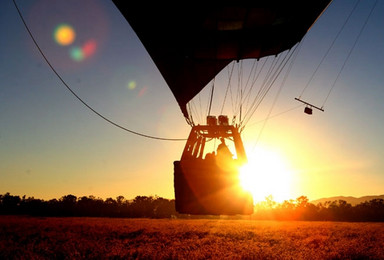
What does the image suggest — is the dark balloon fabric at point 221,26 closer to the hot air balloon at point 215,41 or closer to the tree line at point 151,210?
the hot air balloon at point 215,41

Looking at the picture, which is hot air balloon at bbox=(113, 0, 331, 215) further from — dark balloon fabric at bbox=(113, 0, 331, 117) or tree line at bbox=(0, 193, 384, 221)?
tree line at bbox=(0, 193, 384, 221)

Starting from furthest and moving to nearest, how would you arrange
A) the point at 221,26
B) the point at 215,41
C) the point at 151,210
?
the point at 151,210 → the point at 215,41 → the point at 221,26

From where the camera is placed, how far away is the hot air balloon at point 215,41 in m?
6.80

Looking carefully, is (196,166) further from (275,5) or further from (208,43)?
(275,5)

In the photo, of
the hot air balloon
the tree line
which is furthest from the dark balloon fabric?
the tree line

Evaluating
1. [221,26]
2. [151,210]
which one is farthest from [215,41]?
[151,210]

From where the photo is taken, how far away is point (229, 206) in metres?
6.83

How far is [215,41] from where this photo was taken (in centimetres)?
756

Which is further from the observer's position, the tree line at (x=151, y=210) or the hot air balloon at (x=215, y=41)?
the tree line at (x=151, y=210)

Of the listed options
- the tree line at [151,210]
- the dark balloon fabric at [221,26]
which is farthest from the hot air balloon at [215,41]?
the tree line at [151,210]

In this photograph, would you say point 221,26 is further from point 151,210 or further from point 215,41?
point 151,210

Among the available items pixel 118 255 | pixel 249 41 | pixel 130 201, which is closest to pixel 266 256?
pixel 118 255

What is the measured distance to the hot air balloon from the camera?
6.80m

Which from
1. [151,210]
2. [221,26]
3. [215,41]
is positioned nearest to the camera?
[221,26]
